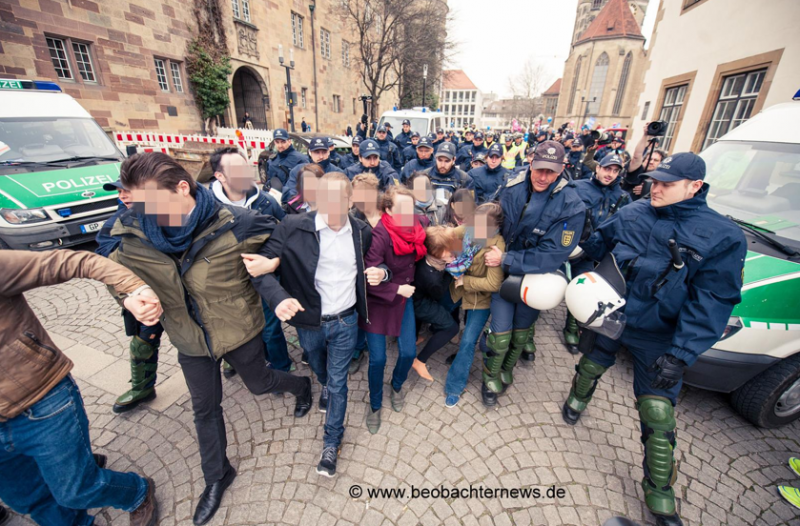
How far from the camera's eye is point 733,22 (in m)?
8.99

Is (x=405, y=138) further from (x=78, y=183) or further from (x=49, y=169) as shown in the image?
(x=49, y=169)

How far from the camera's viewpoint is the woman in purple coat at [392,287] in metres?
2.59

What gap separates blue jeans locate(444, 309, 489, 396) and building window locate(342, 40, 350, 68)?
2972cm

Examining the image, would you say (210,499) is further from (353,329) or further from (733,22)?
(733,22)

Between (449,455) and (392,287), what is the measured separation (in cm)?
142

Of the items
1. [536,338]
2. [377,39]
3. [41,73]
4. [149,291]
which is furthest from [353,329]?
[377,39]

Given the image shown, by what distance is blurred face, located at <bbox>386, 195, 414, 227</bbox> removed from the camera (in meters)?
2.52

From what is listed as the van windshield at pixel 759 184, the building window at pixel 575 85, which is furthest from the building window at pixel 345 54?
the building window at pixel 575 85

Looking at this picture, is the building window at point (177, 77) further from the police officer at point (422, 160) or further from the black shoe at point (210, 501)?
the black shoe at point (210, 501)

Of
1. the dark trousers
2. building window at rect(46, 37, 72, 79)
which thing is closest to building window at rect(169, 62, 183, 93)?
building window at rect(46, 37, 72, 79)

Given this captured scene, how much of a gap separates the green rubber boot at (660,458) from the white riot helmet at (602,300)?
577mm

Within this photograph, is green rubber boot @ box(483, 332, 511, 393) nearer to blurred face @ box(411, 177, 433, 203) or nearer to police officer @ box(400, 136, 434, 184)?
blurred face @ box(411, 177, 433, 203)

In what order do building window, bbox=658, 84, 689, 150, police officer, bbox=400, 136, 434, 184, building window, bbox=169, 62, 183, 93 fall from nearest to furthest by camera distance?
police officer, bbox=400, 136, 434, 184 → building window, bbox=658, 84, 689, 150 → building window, bbox=169, 62, 183, 93

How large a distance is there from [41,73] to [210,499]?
14.9 meters
